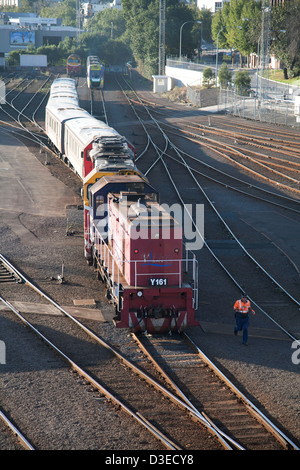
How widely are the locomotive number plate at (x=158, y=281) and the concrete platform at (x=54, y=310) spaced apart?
2.04 m

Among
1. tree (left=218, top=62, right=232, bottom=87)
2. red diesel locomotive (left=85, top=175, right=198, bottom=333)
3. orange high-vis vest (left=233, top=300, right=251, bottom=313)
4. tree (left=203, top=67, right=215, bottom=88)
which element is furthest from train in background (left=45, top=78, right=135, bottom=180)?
tree (left=203, top=67, right=215, bottom=88)

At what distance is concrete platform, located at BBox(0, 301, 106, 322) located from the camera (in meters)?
16.0

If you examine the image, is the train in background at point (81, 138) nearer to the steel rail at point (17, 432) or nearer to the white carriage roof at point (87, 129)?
the white carriage roof at point (87, 129)

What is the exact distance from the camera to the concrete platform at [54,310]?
16.0 meters

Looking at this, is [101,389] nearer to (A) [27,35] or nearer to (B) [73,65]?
(B) [73,65]

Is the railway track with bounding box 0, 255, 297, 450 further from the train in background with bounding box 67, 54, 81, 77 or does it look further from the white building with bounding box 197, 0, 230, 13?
the white building with bounding box 197, 0, 230, 13

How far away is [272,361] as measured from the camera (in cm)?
1359

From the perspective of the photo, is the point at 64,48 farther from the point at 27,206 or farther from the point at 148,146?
the point at 27,206

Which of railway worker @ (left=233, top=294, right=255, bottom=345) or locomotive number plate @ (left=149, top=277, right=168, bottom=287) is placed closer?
railway worker @ (left=233, top=294, right=255, bottom=345)

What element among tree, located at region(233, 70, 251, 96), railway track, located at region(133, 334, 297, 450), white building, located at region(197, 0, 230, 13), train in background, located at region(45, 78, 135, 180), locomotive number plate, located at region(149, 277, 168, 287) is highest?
white building, located at region(197, 0, 230, 13)

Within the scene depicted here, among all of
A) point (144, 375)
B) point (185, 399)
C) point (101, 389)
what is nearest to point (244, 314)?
point (144, 375)

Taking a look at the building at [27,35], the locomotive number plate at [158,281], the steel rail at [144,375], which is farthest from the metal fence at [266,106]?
the building at [27,35]

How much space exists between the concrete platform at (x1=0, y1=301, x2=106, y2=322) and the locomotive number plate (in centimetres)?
204

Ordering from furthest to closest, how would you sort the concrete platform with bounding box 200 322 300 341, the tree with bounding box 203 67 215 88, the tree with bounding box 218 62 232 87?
the tree with bounding box 203 67 215 88 → the tree with bounding box 218 62 232 87 → the concrete platform with bounding box 200 322 300 341
